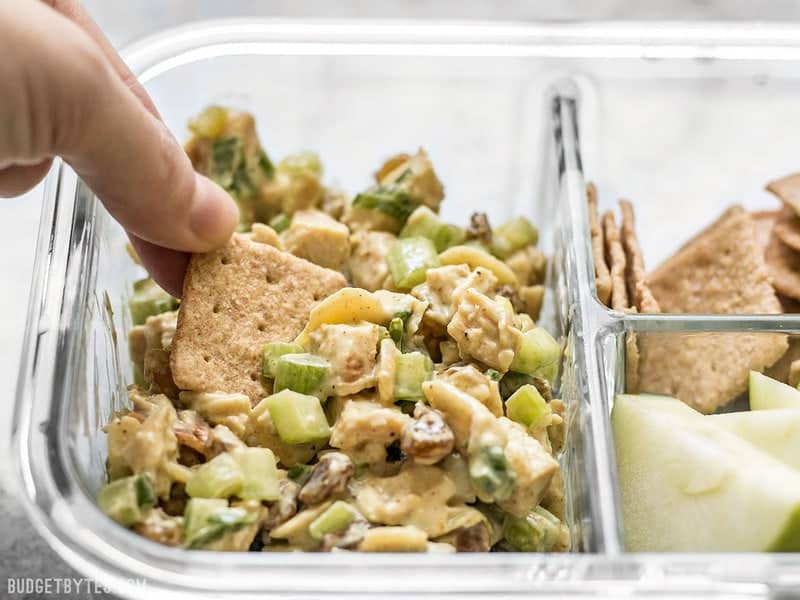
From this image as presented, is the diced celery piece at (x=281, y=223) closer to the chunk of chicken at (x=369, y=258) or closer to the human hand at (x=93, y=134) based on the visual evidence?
the chunk of chicken at (x=369, y=258)

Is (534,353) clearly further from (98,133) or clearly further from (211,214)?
(98,133)

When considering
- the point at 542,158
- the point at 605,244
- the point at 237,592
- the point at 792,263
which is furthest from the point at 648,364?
the point at 237,592

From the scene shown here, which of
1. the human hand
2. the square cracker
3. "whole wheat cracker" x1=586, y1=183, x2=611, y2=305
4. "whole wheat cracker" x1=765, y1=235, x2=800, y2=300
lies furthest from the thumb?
"whole wheat cracker" x1=765, y1=235, x2=800, y2=300

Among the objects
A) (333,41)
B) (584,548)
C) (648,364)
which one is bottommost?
(584,548)

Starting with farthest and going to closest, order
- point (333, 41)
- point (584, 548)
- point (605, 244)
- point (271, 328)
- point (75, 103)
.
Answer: point (333, 41), point (605, 244), point (271, 328), point (584, 548), point (75, 103)

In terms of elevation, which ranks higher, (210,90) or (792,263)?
(210,90)

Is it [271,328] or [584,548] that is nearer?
[584,548]

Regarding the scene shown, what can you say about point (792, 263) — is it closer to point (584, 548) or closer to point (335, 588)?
point (584, 548)

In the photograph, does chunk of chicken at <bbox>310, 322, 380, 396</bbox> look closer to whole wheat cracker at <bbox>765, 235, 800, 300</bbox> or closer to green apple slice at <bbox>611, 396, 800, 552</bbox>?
green apple slice at <bbox>611, 396, 800, 552</bbox>
